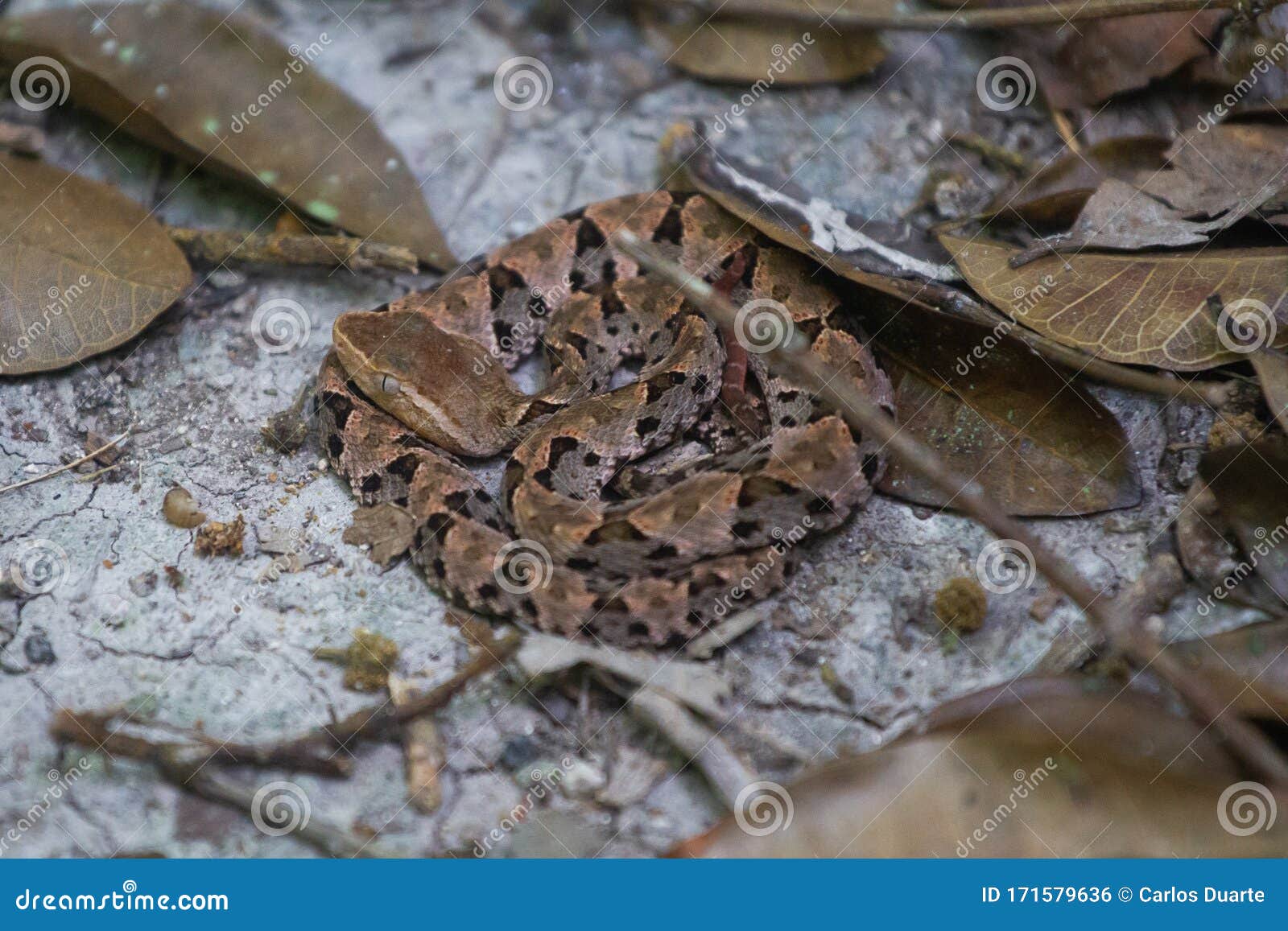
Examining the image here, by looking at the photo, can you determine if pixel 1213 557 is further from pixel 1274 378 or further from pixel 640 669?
pixel 640 669

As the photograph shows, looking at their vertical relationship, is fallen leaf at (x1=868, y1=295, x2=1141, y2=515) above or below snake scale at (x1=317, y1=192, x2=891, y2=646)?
above

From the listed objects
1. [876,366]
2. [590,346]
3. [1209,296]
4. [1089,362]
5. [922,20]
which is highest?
[922,20]

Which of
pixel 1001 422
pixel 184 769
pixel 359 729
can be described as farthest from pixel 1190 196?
pixel 184 769

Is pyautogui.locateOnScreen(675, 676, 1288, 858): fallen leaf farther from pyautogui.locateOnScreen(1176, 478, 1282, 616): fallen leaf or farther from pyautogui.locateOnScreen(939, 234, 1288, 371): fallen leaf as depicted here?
pyautogui.locateOnScreen(939, 234, 1288, 371): fallen leaf

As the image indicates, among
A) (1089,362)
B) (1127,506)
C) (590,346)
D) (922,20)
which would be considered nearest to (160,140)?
(590,346)

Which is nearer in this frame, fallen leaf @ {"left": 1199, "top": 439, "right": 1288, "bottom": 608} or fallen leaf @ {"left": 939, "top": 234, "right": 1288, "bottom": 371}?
fallen leaf @ {"left": 1199, "top": 439, "right": 1288, "bottom": 608}

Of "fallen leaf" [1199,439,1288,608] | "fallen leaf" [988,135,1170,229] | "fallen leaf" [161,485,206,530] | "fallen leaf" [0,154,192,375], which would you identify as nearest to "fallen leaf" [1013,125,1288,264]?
"fallen leaf" [988,135,1170,229]

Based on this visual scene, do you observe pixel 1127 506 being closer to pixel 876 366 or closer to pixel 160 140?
pixel 876 366
